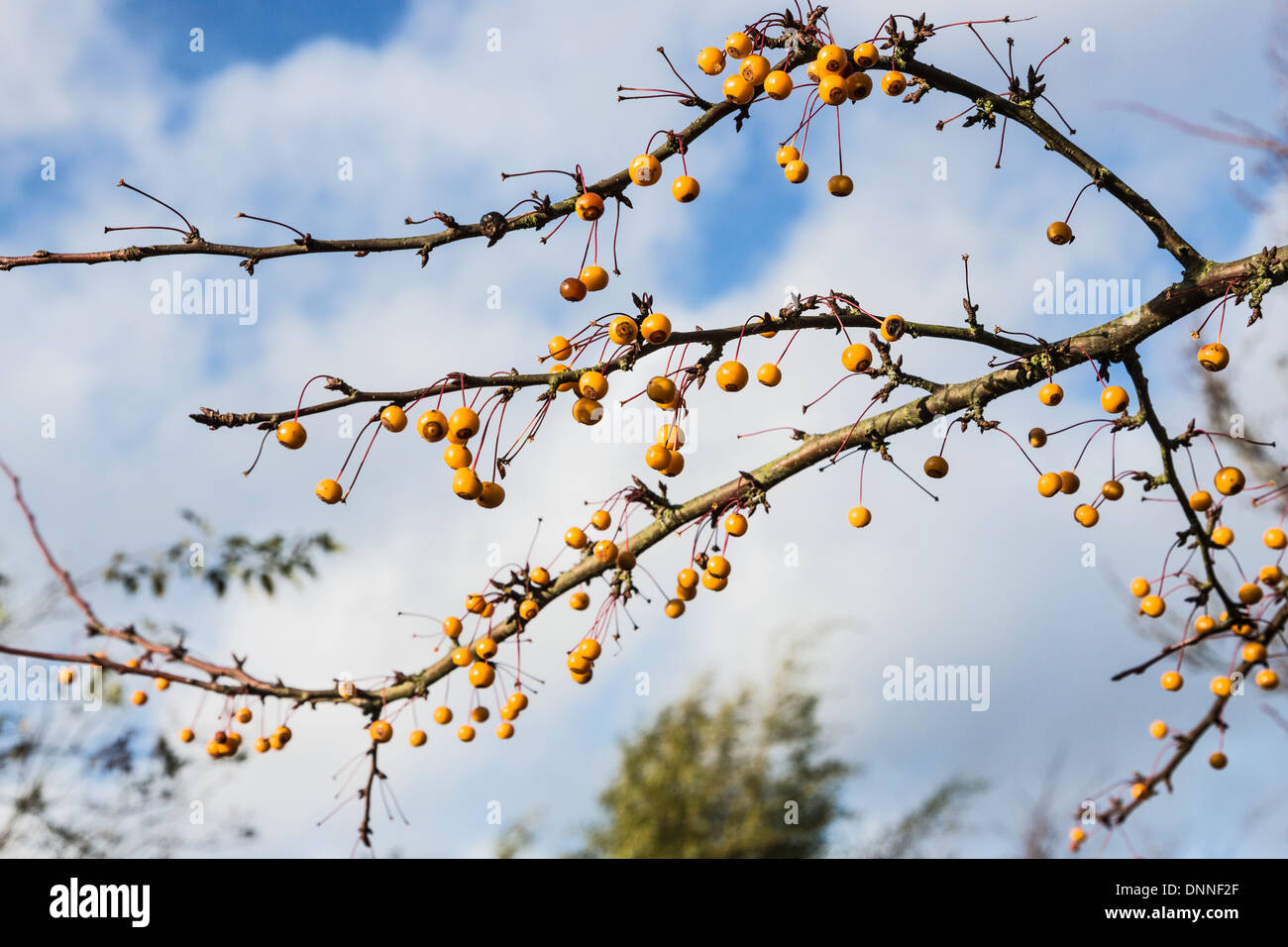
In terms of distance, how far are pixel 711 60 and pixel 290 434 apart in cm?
103

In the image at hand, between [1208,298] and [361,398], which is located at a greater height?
[1208,298]

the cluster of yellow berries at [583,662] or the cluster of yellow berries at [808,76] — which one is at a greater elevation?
the cluster of yellow berries at [808,76]

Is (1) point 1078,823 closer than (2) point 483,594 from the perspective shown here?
No

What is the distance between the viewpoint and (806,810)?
10258 mm

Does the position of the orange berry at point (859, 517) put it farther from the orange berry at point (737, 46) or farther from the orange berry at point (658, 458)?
the orange berry at point (737, 46)

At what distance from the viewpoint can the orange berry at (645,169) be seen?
62.3 inches

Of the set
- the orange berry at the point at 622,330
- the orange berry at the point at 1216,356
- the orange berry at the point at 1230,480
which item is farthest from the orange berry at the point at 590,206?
the orange berry at the point at 1230,480

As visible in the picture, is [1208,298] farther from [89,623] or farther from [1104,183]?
[89,623]

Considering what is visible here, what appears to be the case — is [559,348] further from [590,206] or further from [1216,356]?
[1216,356]

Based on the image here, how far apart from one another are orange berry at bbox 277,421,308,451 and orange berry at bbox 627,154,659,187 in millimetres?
753

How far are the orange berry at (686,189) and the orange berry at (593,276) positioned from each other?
20cm

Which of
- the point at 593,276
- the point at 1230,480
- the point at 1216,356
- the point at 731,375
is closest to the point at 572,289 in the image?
the point at 593,276
